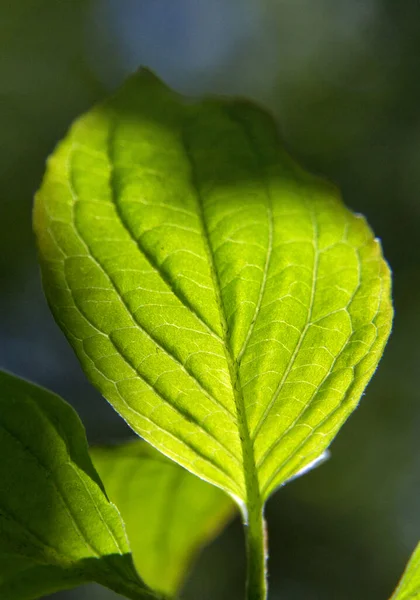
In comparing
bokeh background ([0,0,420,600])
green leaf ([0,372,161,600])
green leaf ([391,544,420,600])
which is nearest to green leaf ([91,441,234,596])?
green leaf ([0,372,161,600])

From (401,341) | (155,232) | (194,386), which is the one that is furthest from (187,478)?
(401,341)

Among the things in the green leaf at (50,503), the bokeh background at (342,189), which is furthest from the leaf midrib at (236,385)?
the bokeh background at (342,189)

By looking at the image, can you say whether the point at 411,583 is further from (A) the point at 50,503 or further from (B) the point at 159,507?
(B) the point at 159,507

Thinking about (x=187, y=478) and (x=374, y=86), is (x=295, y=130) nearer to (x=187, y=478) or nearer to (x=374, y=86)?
(x=374, y=86)

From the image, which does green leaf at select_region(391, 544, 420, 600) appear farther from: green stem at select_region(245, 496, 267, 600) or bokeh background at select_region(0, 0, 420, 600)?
bokeh background at select_region(0, 0, 420, 600)

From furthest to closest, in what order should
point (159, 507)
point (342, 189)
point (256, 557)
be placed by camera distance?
point (342, 189)
point (159, 507)
point (256, 557)

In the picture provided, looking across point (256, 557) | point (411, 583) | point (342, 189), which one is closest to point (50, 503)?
point (256, 557)
